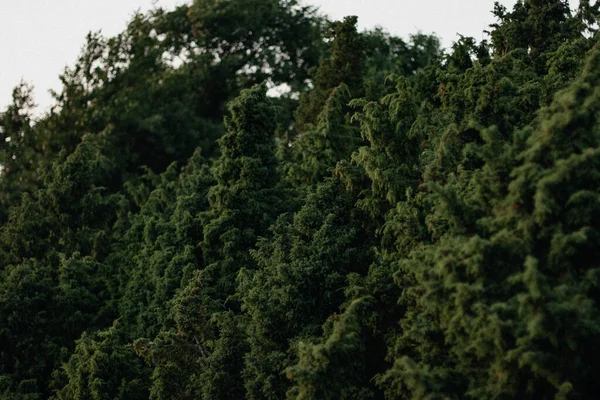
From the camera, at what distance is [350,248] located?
17625mm

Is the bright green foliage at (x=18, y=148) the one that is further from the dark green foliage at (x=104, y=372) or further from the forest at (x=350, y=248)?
the dark green foliage at (x=104, y=372)

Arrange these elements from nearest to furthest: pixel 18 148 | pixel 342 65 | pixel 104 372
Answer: pixel 104 372
pixel 342 65
pixel 18 148

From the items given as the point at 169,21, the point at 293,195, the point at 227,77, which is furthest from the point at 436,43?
the point at 293,195

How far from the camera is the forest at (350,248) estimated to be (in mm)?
12336

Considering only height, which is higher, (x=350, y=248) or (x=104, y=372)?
(x=350, y=248)

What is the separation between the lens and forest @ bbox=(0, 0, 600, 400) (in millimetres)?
12336

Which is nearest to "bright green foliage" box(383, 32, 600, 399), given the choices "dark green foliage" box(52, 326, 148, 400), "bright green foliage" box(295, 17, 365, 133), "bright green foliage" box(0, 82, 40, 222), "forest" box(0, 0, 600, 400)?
"forest" box(0, 0, 600, 400)

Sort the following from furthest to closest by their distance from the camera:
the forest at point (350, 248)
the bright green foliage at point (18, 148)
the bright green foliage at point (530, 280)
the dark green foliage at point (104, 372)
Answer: the bright green foliage at point (18, 148)
the dark green foliage at point (104, 372)
the forest at point (350, 248)
the bright green foliage at point (530, 280)

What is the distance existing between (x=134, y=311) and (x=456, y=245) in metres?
13.3

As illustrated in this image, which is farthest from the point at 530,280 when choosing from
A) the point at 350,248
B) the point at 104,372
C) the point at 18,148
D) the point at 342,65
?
the point at 18,148

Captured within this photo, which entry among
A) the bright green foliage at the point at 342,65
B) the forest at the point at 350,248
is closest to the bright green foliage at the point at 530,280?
the forest at the point at 350,248

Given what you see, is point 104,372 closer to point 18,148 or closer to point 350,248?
point 350,248

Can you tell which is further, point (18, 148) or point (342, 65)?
point (18, 148)

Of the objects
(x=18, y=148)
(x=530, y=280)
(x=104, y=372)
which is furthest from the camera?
(x=18, y=148)
